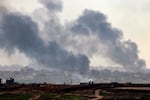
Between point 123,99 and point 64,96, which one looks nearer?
point 123,99

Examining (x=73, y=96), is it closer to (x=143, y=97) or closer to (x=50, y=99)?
(x=50, y=99)

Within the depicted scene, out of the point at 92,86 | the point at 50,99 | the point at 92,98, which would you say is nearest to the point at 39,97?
the point at 50,99

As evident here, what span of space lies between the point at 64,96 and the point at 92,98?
8.41 m

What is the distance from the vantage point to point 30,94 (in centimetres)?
12450

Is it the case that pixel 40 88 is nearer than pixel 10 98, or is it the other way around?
pixel 10 98

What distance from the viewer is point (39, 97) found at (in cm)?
11825

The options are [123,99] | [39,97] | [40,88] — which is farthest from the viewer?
[40,88]

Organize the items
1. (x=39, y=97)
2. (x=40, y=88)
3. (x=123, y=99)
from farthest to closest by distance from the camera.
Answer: (x=40, y=88)
(x=39, y=97)
(x=123, y=99)

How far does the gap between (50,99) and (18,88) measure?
33540mm

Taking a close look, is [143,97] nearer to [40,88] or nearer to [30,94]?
[30,94]

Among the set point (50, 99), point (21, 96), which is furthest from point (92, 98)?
point (21, 96)

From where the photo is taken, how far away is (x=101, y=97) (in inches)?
4692

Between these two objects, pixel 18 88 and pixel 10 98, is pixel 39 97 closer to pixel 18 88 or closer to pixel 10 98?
pixel 10 98

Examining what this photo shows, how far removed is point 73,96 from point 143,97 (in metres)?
20.1
